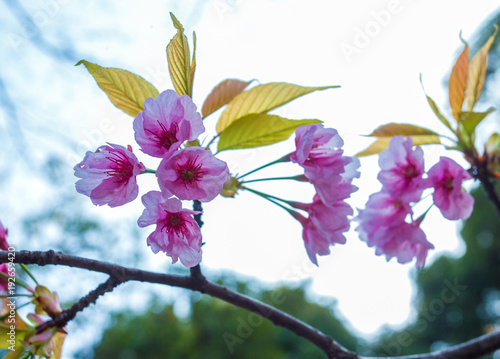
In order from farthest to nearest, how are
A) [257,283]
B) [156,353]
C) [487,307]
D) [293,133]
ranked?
1. [257,283]
2. [487,307]
3. [156,353]
4. [293,133]

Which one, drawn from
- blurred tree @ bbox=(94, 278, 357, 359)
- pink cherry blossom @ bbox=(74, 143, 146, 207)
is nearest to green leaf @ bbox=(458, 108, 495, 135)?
pink cherry blossom @ bbox=(74, 143, 146, 207)

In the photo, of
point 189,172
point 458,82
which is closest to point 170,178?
point 189,172

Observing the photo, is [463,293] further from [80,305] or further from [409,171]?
[80,305]

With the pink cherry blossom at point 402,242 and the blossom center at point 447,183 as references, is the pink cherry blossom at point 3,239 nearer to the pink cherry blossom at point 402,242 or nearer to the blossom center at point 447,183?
the pink cherry blossom at point 402,242

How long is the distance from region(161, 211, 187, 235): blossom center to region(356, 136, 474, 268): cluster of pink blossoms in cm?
46

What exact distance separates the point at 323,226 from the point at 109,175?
44cm

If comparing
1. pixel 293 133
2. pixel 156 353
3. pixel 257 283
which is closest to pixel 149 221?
pixel 293 133

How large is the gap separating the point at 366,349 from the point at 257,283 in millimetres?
4430

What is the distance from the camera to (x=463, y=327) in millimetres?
11180

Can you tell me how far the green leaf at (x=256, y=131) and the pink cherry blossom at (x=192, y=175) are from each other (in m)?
0.14

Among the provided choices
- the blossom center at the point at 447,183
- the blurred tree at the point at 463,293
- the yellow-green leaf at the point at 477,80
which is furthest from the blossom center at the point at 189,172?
the blurred tree at the point at 463,293

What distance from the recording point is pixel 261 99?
0.87m

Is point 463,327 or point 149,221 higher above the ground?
point 463,327

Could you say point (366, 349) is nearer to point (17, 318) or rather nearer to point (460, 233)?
point (460, 233)
